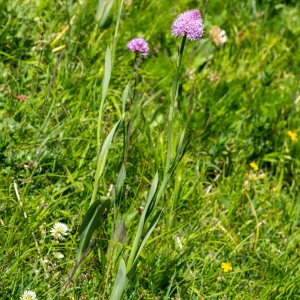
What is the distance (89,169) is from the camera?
250 centimetres

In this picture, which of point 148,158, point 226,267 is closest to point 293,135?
point 148,158

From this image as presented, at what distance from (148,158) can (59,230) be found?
0.63 meters

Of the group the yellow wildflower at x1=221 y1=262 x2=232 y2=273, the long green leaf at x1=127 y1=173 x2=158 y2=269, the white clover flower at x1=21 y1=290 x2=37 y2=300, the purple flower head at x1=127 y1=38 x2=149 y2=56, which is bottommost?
the white clover flower at x1=21 y1=290 x2=37 y2=300

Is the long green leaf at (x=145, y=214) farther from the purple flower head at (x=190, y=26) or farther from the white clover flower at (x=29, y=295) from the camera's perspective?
the purple flower head at (x=190, y=26)

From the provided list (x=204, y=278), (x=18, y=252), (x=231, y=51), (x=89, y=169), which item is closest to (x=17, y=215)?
(x=18, y=252)

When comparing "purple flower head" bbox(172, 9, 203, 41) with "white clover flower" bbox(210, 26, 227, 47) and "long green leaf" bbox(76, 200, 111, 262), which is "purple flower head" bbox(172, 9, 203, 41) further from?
"white clover flower" bbox(210, 26, 227, 47)

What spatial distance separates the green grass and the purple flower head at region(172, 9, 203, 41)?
291mm

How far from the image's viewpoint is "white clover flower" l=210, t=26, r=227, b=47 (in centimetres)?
346

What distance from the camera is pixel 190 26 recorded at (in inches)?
65.7

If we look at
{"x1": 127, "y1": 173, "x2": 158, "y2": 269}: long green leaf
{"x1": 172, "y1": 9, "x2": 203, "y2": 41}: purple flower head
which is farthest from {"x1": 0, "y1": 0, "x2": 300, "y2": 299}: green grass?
{"x1": 172, "y1": 9, "x2": 203, "y2": 41}: purple flower head

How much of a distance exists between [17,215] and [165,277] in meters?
0.58

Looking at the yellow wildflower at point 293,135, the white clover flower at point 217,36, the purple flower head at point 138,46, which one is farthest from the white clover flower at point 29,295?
the white clover flower at point 217,36

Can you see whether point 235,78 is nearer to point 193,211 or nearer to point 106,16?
point 106,16

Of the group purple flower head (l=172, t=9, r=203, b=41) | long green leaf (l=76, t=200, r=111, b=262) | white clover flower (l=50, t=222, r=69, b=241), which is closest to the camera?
purple flower head (l=172, t=9, r=203, b=41)
